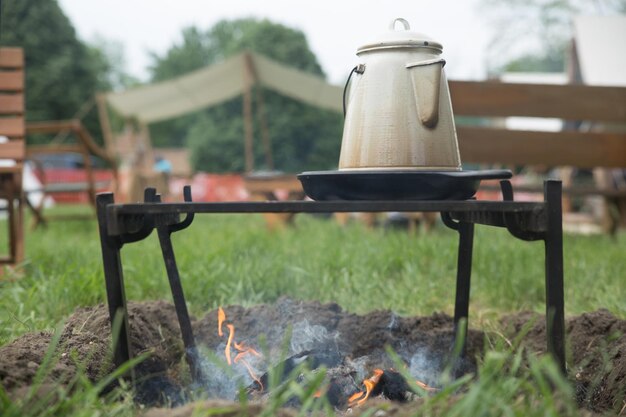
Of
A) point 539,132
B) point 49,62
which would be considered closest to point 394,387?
point 539,132

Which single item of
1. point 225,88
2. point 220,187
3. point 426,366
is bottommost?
point 426,366

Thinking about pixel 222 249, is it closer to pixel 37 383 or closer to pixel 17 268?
pixel 17 268

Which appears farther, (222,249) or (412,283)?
(222,249)

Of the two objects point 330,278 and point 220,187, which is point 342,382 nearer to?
point 330,278

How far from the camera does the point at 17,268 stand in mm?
3404

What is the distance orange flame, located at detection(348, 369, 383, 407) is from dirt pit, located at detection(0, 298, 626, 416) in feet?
0.09

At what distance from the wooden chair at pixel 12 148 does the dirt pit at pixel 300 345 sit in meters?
1.66

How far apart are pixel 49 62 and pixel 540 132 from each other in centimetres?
3013

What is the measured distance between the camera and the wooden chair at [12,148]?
378 cm


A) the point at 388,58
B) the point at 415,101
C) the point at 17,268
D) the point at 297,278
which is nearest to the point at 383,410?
the point at 415,101

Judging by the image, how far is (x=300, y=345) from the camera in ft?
7.15

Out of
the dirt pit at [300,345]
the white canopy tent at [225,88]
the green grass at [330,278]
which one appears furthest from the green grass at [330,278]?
the white canopy tent at [225,88]

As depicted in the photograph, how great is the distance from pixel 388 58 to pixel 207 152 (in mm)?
31084

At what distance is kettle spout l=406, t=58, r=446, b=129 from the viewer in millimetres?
1679
